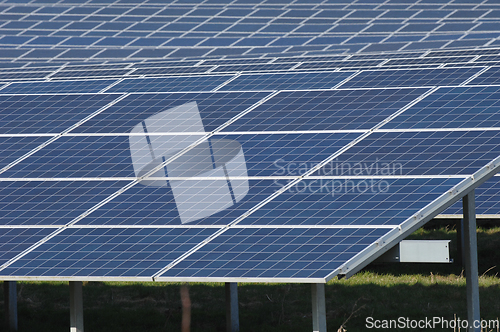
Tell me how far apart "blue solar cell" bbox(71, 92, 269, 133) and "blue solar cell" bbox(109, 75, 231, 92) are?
100cm

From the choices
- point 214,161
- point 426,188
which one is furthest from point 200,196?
point 426,188

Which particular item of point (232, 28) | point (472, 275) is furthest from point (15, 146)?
point (232, 28)

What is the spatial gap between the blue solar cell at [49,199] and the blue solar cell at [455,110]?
582cm

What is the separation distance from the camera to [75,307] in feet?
36.2

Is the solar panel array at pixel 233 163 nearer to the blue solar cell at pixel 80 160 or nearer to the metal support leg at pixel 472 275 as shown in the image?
the blue solar cell at pixel 80 160

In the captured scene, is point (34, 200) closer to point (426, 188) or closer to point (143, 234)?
point (143, 234)

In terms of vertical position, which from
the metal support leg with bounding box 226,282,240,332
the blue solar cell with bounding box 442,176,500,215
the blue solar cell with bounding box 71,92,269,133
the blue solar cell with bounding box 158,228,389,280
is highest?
the blue solar cell with bounding box 71,92,269,133

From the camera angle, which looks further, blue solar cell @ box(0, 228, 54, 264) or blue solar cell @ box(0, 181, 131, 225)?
blue solar cell @ box(0, 181, 131, 225)

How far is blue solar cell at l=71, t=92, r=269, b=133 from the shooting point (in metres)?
14.6

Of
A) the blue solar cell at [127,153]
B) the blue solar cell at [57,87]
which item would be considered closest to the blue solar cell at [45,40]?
the blue solar cell at [57,87]

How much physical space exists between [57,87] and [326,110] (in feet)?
24.5

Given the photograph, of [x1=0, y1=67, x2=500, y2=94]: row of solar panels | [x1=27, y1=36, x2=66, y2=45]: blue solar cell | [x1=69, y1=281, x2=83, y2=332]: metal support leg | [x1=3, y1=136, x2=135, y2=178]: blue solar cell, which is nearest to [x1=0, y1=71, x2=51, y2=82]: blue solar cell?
[x1=0, y1=67, x2=500, y2=94]: row of solar panels

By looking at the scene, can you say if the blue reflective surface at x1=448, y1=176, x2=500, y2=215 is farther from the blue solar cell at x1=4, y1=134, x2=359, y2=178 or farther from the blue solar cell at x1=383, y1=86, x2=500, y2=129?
the blue solar cell at x1=4, y1=134, x2=359, y2=178

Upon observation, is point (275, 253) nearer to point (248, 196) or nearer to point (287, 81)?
point (248, 196)
